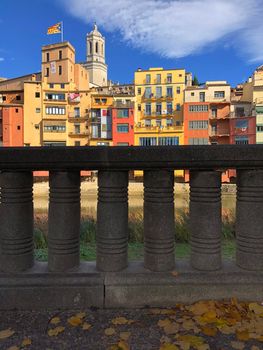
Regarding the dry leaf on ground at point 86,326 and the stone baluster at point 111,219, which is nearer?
the dry leaf on ground at point 86,326

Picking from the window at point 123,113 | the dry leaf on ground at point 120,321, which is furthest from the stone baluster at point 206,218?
the window at point 123,113

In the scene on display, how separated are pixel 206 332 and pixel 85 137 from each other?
63463 mm

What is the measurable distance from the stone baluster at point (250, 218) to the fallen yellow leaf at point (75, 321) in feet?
4.59

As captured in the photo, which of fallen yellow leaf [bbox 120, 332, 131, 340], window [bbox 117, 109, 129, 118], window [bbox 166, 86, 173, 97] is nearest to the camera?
fallen yellow leaf [bbox 120, 332, 131, 340]

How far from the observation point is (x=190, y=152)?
8.77ft

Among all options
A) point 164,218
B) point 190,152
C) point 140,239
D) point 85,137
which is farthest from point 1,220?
point 85,137

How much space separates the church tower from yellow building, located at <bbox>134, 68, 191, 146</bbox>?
69736mm

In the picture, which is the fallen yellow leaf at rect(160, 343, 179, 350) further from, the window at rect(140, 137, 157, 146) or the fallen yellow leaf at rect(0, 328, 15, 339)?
the window at rect(140, 137, 157, 146)

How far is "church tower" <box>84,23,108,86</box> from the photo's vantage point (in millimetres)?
136375

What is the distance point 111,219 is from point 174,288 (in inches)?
30.2

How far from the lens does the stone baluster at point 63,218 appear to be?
2777 mm

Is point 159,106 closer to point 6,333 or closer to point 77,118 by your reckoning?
point 77,118

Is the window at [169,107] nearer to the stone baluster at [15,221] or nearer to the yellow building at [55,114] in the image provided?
the yellow building at [55,114]

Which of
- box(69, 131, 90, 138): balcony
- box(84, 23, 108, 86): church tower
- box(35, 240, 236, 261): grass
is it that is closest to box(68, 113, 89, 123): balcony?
box(69, 131, 90, 138): balcony
